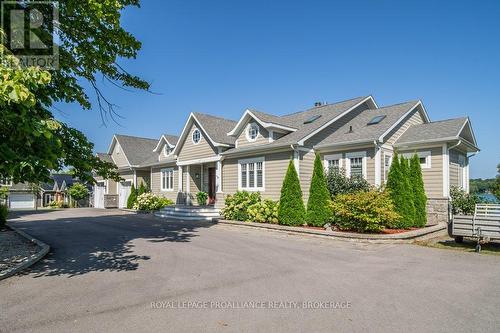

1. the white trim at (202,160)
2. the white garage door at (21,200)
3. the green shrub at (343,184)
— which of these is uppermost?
the white trim at (202,160)

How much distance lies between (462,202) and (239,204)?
11135mm

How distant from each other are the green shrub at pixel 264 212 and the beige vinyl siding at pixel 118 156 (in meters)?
18.7

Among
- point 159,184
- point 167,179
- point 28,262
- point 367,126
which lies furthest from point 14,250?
point 159,184

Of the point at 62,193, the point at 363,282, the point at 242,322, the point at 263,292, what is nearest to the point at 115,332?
the point at 242,322

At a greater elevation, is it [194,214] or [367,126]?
[367,126]

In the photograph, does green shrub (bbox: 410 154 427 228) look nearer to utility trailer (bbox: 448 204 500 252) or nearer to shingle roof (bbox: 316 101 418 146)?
shingle roof (bbox: 316 101 418 146)

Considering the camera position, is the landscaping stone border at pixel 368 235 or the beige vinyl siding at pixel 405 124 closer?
the landscaping stone border at pixel 368 235

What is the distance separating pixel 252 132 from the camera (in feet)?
65.4

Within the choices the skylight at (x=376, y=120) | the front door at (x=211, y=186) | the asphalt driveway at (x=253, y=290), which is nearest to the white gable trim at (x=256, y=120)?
the front door at (x=211, y=186)

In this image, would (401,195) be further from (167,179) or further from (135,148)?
(135,148)

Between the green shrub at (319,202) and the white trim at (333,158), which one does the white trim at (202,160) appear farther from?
the green shrub at (319,202)

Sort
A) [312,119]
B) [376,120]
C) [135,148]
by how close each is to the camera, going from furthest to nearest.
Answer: [135,148], [312,119], [376,120]

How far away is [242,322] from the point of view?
480cm

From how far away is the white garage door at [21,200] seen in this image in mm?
45509
